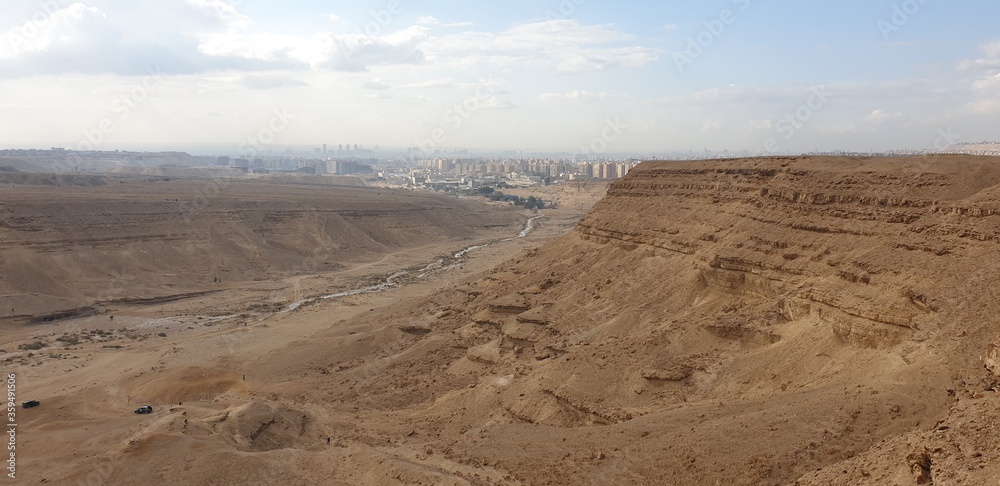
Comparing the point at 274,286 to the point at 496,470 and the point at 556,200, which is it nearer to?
the point at 496,470

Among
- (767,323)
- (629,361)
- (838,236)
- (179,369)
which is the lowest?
(179,369)

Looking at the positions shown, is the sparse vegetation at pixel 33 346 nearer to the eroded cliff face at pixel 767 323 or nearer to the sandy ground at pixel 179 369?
the sandy ground at pixel 179 369

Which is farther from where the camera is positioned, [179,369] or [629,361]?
[179,369]

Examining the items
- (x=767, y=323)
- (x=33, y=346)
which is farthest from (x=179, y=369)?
(x=767, y=323)

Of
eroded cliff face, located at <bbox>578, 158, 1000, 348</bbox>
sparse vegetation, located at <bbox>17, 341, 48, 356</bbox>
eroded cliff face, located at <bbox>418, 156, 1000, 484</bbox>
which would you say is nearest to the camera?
eroded cliff face, located at <bbox>418, 156, 1000, 484</bbox>

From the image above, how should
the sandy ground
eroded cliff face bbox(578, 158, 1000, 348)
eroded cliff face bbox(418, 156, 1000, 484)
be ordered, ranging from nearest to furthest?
eroded cliff face bbox(418, 156, 1000, 484) → eroded cliff face bbox(578, 158, 1000, 348) → the sandy ground

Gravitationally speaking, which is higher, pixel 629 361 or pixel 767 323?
pixel 767 323

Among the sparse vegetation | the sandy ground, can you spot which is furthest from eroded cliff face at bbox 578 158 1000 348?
the sparse vegetation

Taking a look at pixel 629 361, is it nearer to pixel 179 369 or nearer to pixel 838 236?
pixel 838 236

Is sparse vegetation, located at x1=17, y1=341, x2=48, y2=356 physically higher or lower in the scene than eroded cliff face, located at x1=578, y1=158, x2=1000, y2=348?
lower

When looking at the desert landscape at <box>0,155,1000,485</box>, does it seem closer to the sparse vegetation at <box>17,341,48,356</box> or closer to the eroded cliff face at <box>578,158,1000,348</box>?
the eroded cliff face at <box>578,158,1000,348</box>
